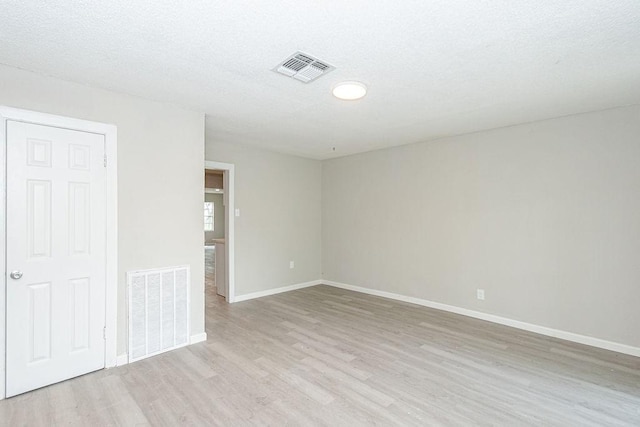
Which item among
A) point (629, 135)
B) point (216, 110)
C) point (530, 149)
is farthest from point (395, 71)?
point (629, 135)

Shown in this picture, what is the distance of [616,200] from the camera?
3.15 m

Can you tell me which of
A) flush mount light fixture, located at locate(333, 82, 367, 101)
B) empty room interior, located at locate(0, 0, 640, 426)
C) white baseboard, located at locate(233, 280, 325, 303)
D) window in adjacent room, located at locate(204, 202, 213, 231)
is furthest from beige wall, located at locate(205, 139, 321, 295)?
window in adjacent room, located at locate(204, 202, 213, 231)

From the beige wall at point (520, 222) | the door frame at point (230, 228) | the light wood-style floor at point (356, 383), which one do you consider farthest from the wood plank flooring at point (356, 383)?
the door frame at point (230, 228)

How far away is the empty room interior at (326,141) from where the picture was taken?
6.30 feet

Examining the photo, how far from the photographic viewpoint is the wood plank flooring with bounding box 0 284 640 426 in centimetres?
209

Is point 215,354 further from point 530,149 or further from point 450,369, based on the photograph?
point 530,149

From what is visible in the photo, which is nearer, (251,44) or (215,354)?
(251,44)

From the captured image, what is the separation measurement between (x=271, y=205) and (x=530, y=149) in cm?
381

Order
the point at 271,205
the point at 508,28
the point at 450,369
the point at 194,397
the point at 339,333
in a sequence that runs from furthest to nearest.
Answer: the point at 271,205 → the point at 339,333 → the point at 450,369 → the point at 194,397 → the point at 508,28

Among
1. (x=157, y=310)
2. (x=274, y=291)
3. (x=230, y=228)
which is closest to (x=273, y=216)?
(x=230, y=228)

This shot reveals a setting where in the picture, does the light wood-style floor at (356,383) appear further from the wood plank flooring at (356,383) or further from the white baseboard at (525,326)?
the white baseboard at (525,326)

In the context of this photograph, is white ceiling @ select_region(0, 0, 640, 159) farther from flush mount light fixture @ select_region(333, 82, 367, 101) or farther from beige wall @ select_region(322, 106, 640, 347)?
beige wall @ select_region(322, 106, 640, 347)

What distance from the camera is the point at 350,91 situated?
8.83ft

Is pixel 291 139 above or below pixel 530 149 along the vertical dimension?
above
